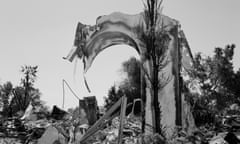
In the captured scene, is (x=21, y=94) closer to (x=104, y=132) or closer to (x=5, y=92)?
(x=5, y=92)

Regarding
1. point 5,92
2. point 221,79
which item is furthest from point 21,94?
point 221,79

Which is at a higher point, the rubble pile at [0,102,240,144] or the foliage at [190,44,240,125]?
the foliage at [190,44,240,125]

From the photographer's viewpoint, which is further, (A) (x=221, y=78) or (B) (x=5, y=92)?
(B) (x=5, y=92)

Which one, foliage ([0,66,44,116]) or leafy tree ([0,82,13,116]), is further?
leafy tree ([0,82,13,116])

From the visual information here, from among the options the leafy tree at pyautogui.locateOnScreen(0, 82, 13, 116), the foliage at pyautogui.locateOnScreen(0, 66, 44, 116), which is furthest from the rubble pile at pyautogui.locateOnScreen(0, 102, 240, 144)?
the leafy tree at pyautogui.locateOnScreen(0, 82, 13, 116)

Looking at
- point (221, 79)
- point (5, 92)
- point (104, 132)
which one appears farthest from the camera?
point (5, 92)

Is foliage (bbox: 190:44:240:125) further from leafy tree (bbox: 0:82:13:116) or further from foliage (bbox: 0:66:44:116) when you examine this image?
leafy tree (bbox: 0:82:13:116)

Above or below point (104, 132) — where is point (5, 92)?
above

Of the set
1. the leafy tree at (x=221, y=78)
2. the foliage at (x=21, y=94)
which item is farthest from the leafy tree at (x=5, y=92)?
the leafy tree at (x=221, y=78)

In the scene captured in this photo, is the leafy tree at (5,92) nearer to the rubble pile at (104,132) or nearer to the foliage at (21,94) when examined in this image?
the foliage at (21,94)

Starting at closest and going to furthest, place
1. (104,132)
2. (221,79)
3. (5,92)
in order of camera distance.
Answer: (104,132) → (221,79) → (5,92)

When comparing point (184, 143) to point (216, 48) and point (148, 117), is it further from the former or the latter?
point (216, 48)

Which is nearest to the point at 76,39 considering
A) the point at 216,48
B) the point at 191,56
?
the point at 191,56

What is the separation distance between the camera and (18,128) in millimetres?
10281
